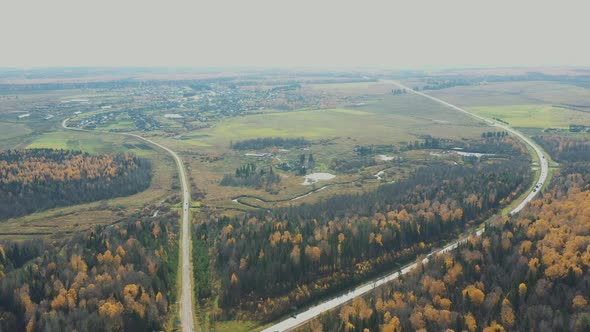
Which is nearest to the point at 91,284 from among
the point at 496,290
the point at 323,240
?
the point at 323,240

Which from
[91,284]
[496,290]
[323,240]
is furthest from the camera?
[323,240]

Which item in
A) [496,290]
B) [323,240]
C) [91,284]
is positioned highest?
[323,240]

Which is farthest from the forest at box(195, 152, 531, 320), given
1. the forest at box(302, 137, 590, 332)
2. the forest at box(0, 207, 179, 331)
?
the forest at box(302, 137, 590, 332)

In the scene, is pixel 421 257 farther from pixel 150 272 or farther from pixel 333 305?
pixel 150 272

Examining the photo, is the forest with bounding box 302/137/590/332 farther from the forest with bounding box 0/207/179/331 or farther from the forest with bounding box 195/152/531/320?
the forest with bounding box 0/207/179/331

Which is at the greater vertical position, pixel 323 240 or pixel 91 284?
pixel 323 240

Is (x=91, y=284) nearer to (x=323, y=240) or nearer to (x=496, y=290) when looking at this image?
(x=323, y=240)

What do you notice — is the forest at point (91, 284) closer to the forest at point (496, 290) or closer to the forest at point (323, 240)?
the forest at point (323, 240)

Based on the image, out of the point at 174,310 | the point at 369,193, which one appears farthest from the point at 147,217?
the point at 369,193
